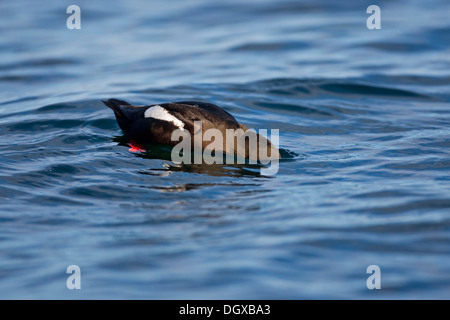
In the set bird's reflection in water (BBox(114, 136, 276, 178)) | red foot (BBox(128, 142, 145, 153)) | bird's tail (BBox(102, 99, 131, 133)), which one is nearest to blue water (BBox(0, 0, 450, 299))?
bird's reflection in water (BBox(114, 136, 276, 178))

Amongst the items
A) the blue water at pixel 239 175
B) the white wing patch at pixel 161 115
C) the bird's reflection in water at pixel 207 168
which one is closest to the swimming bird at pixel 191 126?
the white wing patch at pixel 161 115

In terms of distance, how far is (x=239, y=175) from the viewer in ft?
25.2

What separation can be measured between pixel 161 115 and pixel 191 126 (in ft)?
1.52

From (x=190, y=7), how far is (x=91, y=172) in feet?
38.8

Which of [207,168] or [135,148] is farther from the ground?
[135,148]

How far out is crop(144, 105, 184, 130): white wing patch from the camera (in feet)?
26.5

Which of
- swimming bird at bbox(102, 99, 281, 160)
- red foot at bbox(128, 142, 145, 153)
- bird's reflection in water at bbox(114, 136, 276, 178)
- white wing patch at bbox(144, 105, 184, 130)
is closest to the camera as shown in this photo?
bird's reflection in water at bbox(114, 136, 276, 178)

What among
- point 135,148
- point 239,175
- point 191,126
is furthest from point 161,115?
point 239,175

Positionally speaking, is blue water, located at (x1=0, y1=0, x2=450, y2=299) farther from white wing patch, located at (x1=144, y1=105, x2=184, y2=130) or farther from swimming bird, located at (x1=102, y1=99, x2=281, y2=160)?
white wing patch, located at (x1=144, y1=105, x2=184, y2=130)

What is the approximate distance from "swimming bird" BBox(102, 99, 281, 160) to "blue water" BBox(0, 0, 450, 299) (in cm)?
26

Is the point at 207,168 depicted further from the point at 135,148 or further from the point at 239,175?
the point at 135,148

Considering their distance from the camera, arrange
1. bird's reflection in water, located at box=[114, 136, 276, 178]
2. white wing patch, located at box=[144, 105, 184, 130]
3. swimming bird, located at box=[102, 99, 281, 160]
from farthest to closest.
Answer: white wing patch, located at box=[144, 105, 184, 130], swimming bird, located at box=[102, 99, 281, 160], bird's reflection in water, located at box=[114, 136, 276, 178]

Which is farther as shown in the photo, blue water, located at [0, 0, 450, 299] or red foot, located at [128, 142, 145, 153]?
red foot, located at [128, 142, 145, 153]

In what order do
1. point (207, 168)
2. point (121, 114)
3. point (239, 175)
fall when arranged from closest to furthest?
point (239, 175)
point (207, 168)
point (121, 114)
